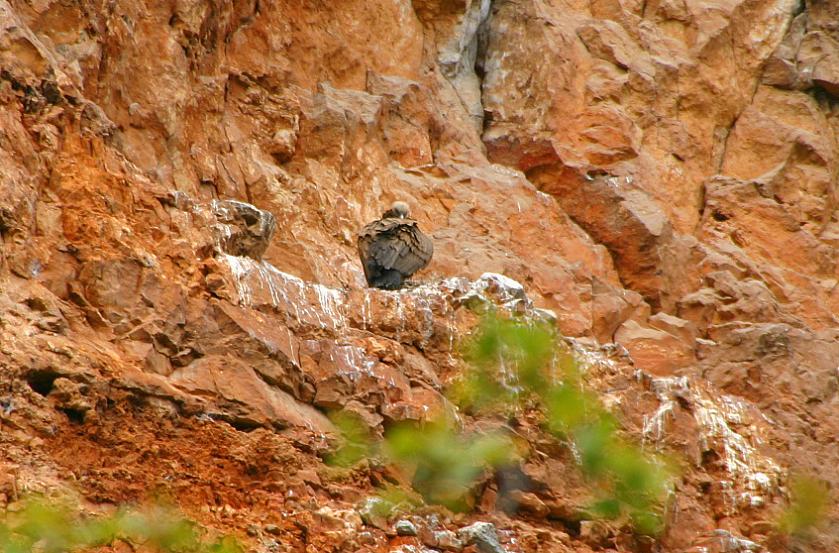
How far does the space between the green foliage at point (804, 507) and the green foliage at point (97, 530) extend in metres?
6.64

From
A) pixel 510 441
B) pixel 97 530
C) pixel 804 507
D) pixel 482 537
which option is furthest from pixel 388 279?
pixel 97 530

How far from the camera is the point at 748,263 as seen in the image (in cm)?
1880

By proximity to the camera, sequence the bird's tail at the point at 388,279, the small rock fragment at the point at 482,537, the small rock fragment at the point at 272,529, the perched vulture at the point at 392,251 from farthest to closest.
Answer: the perched vulture at the point at 392,251 → the bird's tail at the point at 388,279 → the small rock fragment at the point at 482,537 → the small rock fragment at the point at 272,529

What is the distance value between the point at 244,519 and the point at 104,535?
1378 millimetres

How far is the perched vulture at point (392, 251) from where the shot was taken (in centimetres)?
1433

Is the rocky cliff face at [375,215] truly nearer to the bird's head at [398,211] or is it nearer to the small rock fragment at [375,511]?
the small rock fragment at [375,511]

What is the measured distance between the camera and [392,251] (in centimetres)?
1439

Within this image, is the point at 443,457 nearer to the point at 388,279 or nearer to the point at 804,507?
the point at 388,279

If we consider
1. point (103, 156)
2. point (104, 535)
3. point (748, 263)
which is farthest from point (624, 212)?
point (104, 535)

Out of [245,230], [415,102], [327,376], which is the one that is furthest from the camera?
[415,102]

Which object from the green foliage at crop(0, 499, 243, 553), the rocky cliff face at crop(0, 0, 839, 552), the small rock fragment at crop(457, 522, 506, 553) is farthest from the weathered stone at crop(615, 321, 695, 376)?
the green foliage at crop(0, 499, 243, 553)

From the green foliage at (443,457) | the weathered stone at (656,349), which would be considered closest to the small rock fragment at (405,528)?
the green foliage at (443,457)

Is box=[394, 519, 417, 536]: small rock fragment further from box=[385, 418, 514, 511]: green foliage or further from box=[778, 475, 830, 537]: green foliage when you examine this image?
box=[778, 475, 830, 537]: green foliage

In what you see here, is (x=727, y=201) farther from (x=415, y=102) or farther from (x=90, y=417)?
(x=90, y=417)
